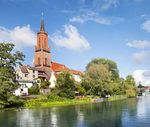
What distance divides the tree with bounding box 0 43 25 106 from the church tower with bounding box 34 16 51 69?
56.1 m

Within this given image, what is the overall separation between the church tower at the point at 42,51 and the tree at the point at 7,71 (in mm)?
56092

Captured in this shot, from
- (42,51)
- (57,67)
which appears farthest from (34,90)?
(57,67)

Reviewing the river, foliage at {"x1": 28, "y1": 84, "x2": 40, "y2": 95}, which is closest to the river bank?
foliage at {"x1": 28, "y1": 84, "x2": 40, "y2": 95}

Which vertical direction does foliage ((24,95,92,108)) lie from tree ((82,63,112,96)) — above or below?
below

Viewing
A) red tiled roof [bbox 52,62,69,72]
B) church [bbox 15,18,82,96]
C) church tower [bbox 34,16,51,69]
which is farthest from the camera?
red tiled roof [bbox 52,62,69,72]

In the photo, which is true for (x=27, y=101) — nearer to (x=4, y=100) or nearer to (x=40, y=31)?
(x=4, y=100)

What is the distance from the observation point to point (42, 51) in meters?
120

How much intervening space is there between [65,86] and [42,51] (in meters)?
40.2

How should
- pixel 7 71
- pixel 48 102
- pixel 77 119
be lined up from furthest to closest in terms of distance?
pixel 48 102
pixel 7 71
pixel 77 119

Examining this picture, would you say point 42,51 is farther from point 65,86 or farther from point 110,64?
point 65,86

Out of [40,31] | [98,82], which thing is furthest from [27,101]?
[40,31]

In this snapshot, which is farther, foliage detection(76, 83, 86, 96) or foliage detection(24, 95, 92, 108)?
foliage detection(76, 83, 86, 96)

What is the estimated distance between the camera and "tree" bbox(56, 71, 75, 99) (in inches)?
3255

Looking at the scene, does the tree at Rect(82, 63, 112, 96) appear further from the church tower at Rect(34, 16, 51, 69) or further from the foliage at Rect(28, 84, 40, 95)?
the church tower at Rect(34, 16, 51, 69)
